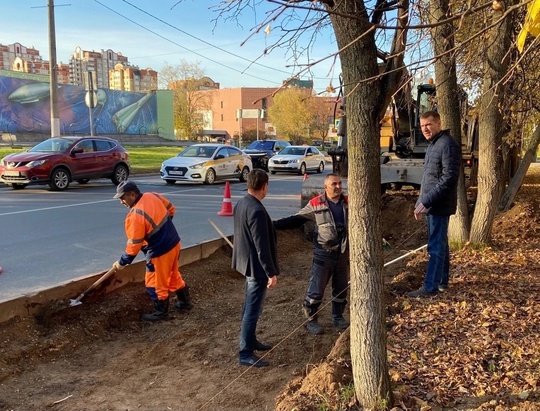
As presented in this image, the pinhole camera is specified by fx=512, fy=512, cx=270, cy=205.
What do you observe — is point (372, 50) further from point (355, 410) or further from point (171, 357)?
point (171, 357)

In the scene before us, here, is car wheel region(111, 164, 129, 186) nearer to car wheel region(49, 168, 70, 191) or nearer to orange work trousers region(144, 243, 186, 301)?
car wheel region(49, 168, 70, 191)

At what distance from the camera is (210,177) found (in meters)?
18.1

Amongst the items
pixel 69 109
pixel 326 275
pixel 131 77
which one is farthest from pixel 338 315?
pixel 131 77

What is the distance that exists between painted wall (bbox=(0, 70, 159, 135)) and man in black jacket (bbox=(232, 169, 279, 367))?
42.1 metres

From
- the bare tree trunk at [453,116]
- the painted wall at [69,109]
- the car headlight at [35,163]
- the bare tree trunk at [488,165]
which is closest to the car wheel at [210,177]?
A: the car headlight at [35,163]

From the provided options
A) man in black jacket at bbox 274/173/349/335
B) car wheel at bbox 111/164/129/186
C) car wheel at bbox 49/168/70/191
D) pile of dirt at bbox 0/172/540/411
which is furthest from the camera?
car wheel at bbox 111/164/129/186

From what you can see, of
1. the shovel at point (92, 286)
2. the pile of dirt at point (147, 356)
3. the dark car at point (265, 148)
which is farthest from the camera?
the dark car at point (265, 148)

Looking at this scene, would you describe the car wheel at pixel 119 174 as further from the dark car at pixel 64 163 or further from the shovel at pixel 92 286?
the shovel at pixel 92 286

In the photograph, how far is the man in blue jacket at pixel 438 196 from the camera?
496 centimetres

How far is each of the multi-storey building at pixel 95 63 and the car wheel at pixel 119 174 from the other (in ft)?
282

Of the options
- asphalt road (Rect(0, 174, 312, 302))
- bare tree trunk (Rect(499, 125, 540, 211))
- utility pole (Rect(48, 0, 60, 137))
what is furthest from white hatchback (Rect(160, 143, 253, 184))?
bare tree trunk (Rect(499, 125, 540, 211))

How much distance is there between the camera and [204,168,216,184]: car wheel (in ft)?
58.7

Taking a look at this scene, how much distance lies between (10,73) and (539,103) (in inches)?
2250

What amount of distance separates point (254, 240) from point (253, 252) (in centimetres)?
13
